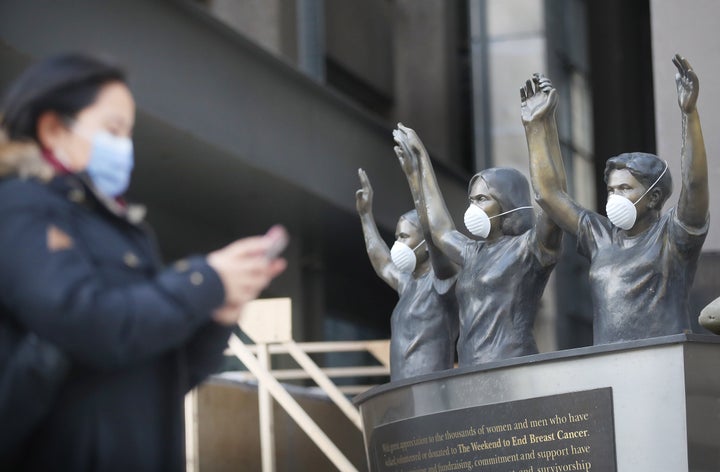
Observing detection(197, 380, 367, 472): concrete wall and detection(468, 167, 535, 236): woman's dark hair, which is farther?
detection(197, 380, 367, 472): concrete wall

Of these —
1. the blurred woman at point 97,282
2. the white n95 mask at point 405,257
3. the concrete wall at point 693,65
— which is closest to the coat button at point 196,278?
the blurred woman at point 97,282

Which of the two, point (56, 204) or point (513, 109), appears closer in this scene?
point (56, 204)

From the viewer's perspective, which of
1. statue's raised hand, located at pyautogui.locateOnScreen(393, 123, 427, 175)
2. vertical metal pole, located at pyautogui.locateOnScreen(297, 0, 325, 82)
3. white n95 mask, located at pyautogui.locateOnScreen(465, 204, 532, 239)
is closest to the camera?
white n95 mask, located at pyautogui.locateOnScreen(465, 204, 532, 239)

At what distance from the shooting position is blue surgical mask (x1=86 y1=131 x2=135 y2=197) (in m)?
3.43

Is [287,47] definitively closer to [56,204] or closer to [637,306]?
[637,306]

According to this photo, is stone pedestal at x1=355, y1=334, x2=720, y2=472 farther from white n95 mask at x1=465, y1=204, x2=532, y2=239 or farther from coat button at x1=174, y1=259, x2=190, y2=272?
coat button at x1=174, y1=259, x2=190, y2=272

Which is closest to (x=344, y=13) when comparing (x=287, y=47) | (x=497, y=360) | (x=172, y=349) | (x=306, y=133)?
(x=287, y=47)

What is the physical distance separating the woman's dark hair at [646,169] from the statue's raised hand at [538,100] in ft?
1.39

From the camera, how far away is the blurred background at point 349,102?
13094 mm

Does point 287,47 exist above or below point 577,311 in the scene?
above

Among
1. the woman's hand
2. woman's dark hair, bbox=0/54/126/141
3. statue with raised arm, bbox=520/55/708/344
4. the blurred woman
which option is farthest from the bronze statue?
woman's dark hair, bbox=0/54/126/141

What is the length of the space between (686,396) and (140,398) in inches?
165

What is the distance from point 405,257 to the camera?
9.59m

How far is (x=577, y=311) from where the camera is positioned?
2347 centimetres
